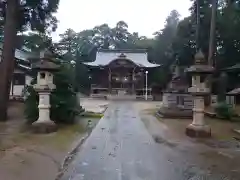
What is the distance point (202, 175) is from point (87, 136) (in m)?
4.90

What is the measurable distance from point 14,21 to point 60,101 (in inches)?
182

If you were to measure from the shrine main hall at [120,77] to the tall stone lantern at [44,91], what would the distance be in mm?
24579

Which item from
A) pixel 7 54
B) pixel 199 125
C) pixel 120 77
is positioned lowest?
pixel 199 125

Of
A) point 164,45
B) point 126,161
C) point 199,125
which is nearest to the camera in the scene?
point 126,161

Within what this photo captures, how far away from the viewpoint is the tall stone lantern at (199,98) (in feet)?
32.6

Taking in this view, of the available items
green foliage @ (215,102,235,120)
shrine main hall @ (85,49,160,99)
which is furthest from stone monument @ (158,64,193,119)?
shrine main hall @ (85,49,160,99)

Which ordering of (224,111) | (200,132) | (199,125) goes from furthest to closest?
(224,111), (199,125), (200,132)

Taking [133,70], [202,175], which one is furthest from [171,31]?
[202,175]

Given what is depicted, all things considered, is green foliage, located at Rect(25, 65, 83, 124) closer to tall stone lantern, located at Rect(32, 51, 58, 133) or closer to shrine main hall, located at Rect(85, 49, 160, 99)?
tall stone lantern, located at Rect(32, 51, 58, 133)

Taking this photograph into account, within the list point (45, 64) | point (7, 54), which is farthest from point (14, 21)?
point (45, 64)

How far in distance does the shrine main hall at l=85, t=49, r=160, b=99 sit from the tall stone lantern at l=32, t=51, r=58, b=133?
24.6 m

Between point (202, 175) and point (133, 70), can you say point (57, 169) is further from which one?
point (133, 70)

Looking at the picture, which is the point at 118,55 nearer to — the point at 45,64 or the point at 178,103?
the point at 178,103

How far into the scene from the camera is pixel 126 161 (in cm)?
655
